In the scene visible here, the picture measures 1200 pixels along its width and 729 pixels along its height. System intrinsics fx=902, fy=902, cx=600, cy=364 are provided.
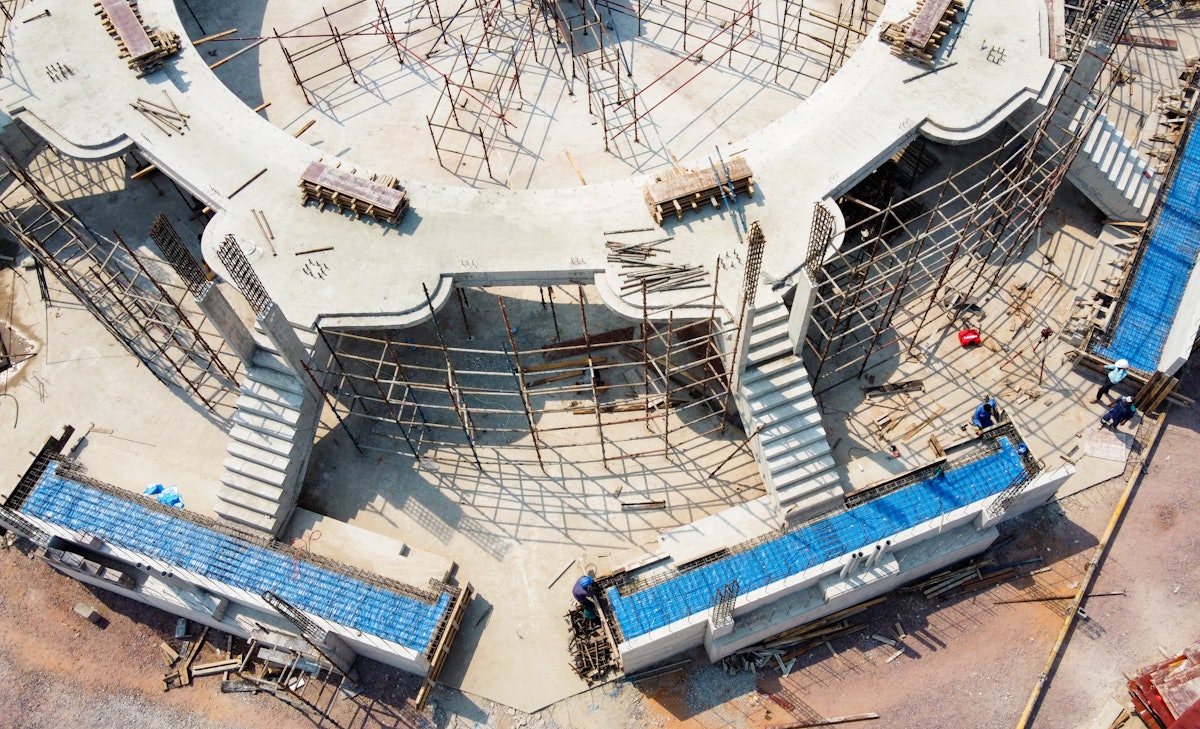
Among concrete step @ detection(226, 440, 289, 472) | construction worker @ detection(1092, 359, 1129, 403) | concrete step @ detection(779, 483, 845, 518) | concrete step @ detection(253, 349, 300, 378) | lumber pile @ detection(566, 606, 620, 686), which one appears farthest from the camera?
construction worker @ detection(1092, 359, 1129, 403)

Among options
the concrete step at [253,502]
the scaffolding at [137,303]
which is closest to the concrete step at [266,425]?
the concrete step at [253,502]

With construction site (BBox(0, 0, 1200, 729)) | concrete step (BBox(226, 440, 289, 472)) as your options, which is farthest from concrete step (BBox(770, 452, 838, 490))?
concrete step (BBox(226, 440, 289, 472))

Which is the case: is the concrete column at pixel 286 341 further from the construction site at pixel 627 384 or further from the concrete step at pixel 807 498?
the concrete step at pixel 807 498

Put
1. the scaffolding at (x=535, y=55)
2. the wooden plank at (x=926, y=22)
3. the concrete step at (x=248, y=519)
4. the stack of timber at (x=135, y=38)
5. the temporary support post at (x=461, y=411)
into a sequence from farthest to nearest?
the scaffolding at (x=535, y=55) < the stack of timber at (x=135, y=38) < the wooden plank at (x=926, y=22) < the temporary support post at (x=461, y=411) < the concrete step at (x=248, y=519)

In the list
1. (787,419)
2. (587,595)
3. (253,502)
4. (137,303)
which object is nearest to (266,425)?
(253,502)

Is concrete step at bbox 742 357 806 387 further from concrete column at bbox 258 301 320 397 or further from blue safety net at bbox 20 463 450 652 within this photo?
concrete column at bbox 258 301 320 397

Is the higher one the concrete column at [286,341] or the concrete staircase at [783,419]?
the concrete staircase at [783,419]
